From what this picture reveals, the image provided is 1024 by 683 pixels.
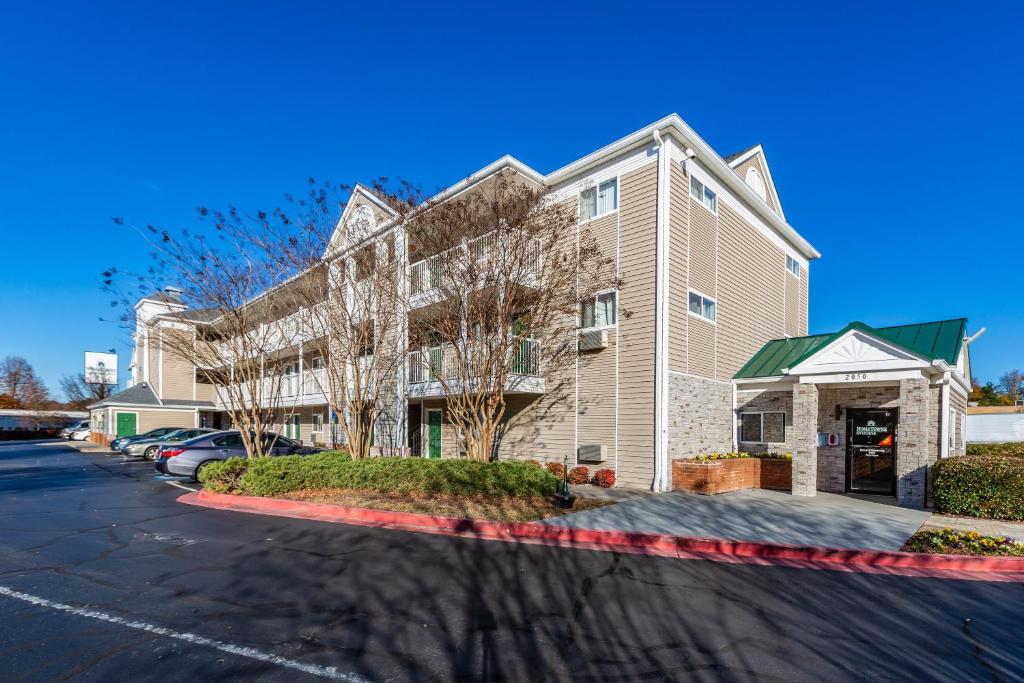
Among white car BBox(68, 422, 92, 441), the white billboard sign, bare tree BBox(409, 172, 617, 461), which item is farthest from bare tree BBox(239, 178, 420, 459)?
the white billboard sign

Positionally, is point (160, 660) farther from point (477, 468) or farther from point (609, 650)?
point (477, 468)

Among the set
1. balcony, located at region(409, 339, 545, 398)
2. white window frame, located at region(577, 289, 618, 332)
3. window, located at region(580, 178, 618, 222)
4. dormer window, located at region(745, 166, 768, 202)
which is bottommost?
balcony, located at region(409, 339, 545, 398)

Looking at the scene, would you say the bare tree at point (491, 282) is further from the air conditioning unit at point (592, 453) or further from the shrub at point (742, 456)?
the shrub at point (742, 456)

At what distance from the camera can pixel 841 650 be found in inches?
187

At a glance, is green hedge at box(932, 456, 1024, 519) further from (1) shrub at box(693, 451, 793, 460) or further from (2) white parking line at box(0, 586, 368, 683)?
(2) white parking line at box(0, 586, 368, 683)

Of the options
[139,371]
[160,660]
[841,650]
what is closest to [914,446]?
[841,650]

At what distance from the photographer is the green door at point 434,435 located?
19394 millimetres

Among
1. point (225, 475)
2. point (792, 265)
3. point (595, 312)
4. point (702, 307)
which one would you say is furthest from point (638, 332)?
point (225, 475)

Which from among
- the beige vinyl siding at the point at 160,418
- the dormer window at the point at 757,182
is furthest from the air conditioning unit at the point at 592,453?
the beige vinyl siding at the point at 160,418

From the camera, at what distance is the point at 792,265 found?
20703 millimetres

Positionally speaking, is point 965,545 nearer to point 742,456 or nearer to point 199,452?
point 742,456

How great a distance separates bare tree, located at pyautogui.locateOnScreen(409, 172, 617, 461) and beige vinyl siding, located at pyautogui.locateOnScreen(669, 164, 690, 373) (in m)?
1.61

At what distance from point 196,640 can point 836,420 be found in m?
→ 14.6

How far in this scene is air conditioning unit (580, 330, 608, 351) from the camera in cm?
1463
